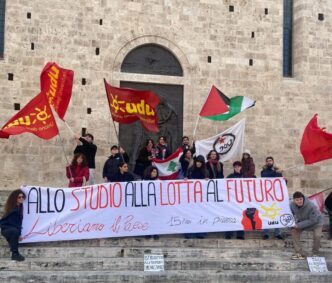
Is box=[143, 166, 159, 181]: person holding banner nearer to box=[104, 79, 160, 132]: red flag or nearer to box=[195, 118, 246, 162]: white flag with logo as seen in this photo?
box=[104, 79, 160, 132]: red flag

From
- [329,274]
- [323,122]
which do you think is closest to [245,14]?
[323,122]

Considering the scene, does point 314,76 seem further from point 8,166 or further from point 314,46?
point 8,166

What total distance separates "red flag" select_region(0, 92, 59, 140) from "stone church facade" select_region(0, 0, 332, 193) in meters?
4.49

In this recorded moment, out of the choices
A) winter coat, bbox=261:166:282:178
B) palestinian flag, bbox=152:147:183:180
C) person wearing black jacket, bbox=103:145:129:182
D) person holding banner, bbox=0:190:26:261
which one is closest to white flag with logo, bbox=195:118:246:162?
palestinian flag, bbox=152:147:183:180

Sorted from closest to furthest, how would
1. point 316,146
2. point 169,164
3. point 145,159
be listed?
1. point 316,146
2. point 145,159
3. point 169,164

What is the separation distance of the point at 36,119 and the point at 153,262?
3955 mm

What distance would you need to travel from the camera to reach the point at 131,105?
12828 millimetres

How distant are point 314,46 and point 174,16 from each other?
4.93 m

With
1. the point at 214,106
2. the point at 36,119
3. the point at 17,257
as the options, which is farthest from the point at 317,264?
the point at 36,119

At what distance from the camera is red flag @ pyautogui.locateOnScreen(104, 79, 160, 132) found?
12.6 metres

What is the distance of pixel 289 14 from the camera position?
19.2 metres

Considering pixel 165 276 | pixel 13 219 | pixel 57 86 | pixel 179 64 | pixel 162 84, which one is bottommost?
pixel 165 276

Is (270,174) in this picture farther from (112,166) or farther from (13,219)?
(13,219)

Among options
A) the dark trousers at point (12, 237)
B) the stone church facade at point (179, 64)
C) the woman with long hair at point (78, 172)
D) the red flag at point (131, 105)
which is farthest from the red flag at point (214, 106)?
the dark trousers at point (12, 237)
